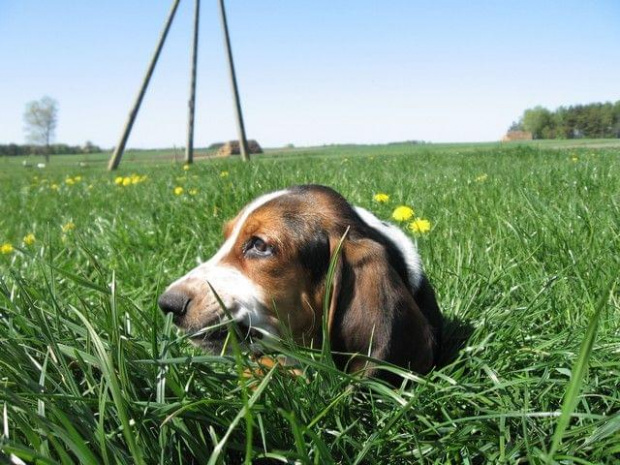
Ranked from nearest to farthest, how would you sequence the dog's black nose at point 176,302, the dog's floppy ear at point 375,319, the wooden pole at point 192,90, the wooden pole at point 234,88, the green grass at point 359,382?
the green grass at point 359,382
the dog's floppy ear at point 375,319
the dog's black nose at point 176,302
the wooden pole at point 192,90
the wooden pole at point 234,88

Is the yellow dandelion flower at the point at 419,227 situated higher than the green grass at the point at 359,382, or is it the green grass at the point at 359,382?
the yellow dandelion flower at the point at 419,227

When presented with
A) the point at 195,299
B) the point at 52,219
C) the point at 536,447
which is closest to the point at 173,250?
the point at 195,299

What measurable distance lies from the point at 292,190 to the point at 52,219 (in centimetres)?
383

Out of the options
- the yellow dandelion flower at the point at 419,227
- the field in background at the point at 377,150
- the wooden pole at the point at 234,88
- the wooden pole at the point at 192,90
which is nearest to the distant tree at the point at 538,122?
the field in background at the point at 377,150

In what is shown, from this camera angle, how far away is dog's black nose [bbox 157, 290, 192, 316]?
7.58ft

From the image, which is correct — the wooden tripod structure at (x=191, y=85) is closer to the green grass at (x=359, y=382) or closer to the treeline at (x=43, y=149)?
the green grass at (x=359, y=382)

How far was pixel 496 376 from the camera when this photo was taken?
185 cm

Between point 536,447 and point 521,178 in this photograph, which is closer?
point 536,447

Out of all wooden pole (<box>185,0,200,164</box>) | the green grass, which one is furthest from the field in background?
the green grass

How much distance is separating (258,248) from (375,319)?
729 mm

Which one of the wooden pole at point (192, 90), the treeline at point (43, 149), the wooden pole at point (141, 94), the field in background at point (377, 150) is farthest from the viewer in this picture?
the treeline at point (43, 149)

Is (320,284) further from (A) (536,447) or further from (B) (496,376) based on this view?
(A) (536,447)

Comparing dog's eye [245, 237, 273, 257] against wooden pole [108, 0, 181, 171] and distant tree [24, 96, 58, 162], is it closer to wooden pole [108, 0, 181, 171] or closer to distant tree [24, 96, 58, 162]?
wooden pole [108, 0, 181, 171]

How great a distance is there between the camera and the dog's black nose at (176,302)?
91.0 inches
